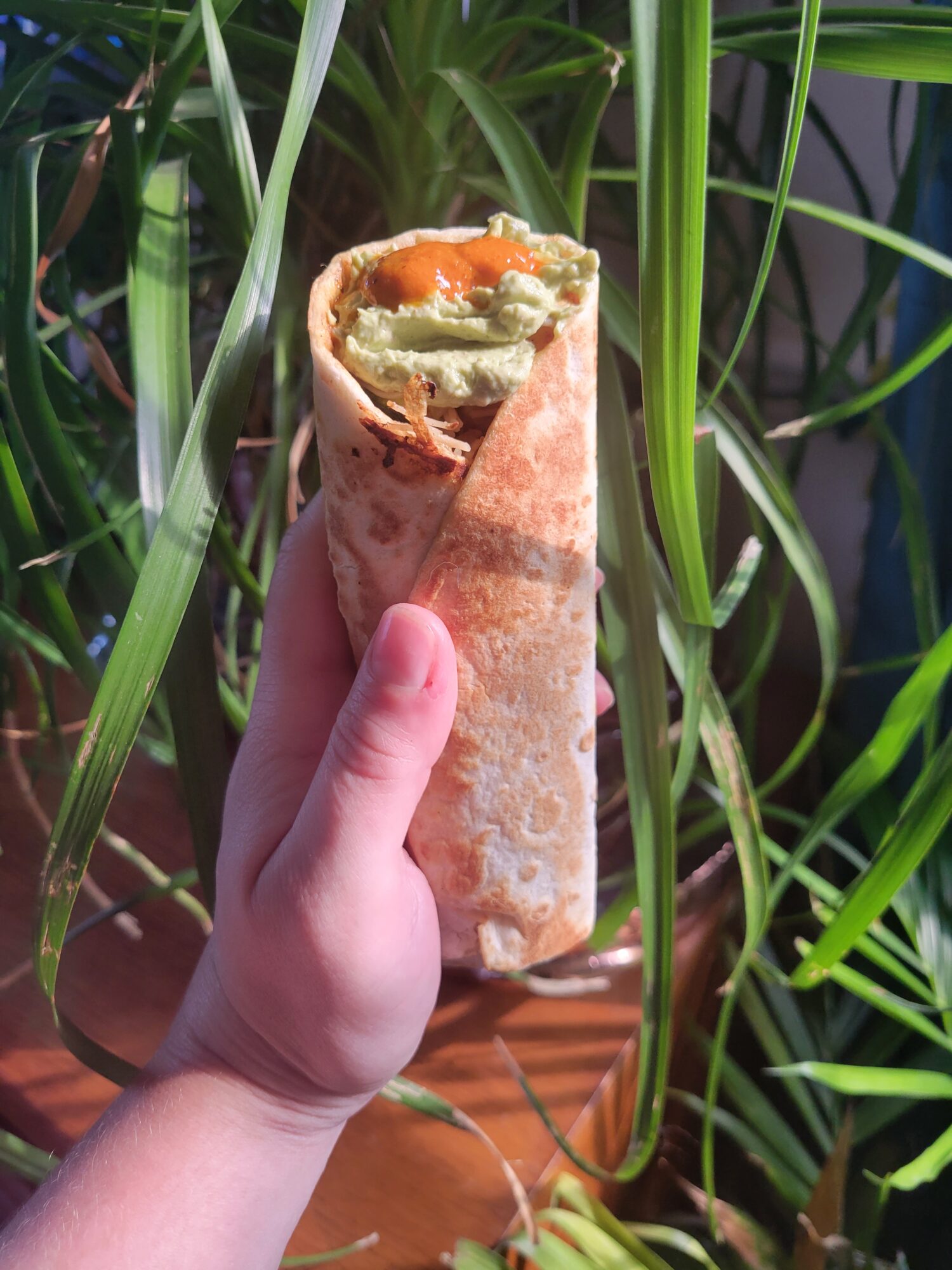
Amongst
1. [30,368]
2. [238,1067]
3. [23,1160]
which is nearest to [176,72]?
[30,368]

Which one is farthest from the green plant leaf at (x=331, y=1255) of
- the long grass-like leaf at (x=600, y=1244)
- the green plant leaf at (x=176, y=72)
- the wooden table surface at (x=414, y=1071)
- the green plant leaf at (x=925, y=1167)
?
the green plant leaf at (x=176, y=72)

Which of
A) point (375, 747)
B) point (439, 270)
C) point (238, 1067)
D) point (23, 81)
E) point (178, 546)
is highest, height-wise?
point (23, 81)

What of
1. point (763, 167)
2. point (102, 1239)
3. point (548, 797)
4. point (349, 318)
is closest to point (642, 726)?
point (548, 797)

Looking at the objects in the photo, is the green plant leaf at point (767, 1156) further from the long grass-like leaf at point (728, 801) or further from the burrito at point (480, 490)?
the burrito at point (480, 490)

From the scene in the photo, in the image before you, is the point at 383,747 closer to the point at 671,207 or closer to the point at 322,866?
the point at 322,866

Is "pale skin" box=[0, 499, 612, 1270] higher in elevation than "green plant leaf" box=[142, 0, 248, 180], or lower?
lower

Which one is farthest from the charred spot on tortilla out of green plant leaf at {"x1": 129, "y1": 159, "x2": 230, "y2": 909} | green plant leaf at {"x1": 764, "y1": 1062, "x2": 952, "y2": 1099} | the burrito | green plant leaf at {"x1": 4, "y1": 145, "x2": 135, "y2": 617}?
green plant leaf at {"x1": 764, "y1": 1062, "x2": 952, "y2": 1099}

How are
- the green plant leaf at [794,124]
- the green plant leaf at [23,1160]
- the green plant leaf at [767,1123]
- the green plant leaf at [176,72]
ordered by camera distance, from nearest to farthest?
the green plant leaf at [794,124] < the green plant leaf at [176,72] < the green plant leaf at [23,1160] < the green plant leaf at [767,1123]

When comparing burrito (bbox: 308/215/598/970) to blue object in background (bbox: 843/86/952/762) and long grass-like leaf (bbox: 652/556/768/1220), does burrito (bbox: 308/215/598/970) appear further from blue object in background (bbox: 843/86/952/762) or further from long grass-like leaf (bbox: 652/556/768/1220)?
blue object in background (bbox: 843/86/952/762)
